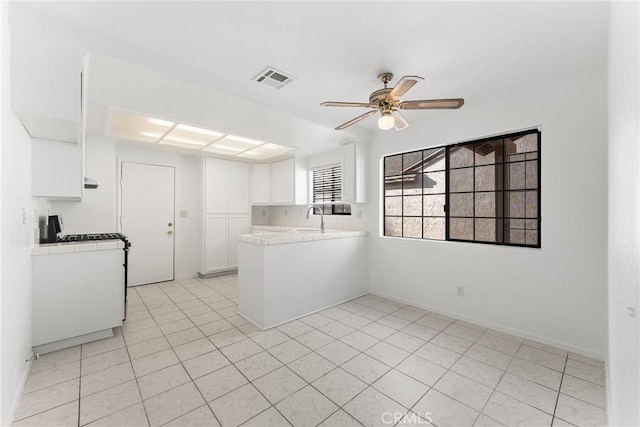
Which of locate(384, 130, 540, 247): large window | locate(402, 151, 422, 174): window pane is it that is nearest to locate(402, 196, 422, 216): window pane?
locate(384, 130, 540, 247): large window

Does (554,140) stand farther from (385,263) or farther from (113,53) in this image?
(113,53)

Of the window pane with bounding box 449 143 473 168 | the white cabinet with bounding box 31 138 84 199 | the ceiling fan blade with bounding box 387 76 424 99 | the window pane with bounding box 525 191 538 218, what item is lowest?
the window pane with bounding box 525 191 538 218

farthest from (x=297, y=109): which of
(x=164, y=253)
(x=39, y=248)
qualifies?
(x=164, y=253)

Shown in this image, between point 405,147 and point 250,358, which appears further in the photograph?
point 405,147

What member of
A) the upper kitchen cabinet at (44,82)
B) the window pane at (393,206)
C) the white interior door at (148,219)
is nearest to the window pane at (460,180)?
the window pane at (393,206)

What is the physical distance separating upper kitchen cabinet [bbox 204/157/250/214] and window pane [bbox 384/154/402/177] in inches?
122

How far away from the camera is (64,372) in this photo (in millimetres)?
2127

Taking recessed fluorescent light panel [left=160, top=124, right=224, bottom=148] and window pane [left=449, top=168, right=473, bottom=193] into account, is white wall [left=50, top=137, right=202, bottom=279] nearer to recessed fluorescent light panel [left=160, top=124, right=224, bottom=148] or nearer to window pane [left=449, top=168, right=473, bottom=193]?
recessed fluorescent light panel [left=160, top=124, right=224, bottom=148]

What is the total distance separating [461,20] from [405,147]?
2030 mm

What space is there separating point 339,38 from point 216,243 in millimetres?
4438

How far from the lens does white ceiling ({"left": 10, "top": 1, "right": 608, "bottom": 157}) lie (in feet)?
5.43

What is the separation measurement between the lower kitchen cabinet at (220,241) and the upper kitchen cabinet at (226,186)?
17cm

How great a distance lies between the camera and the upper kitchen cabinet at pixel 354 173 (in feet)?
13.3

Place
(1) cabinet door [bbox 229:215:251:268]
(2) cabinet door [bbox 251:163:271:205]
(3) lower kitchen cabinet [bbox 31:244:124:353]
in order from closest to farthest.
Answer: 1. (3) lower kitchen cabinet [bbox 31:244:124:353]
2. (1) cabinet door [bbox 229:215:251:268]
3. (2) cabinet door [bbox 251:163:271:205]
